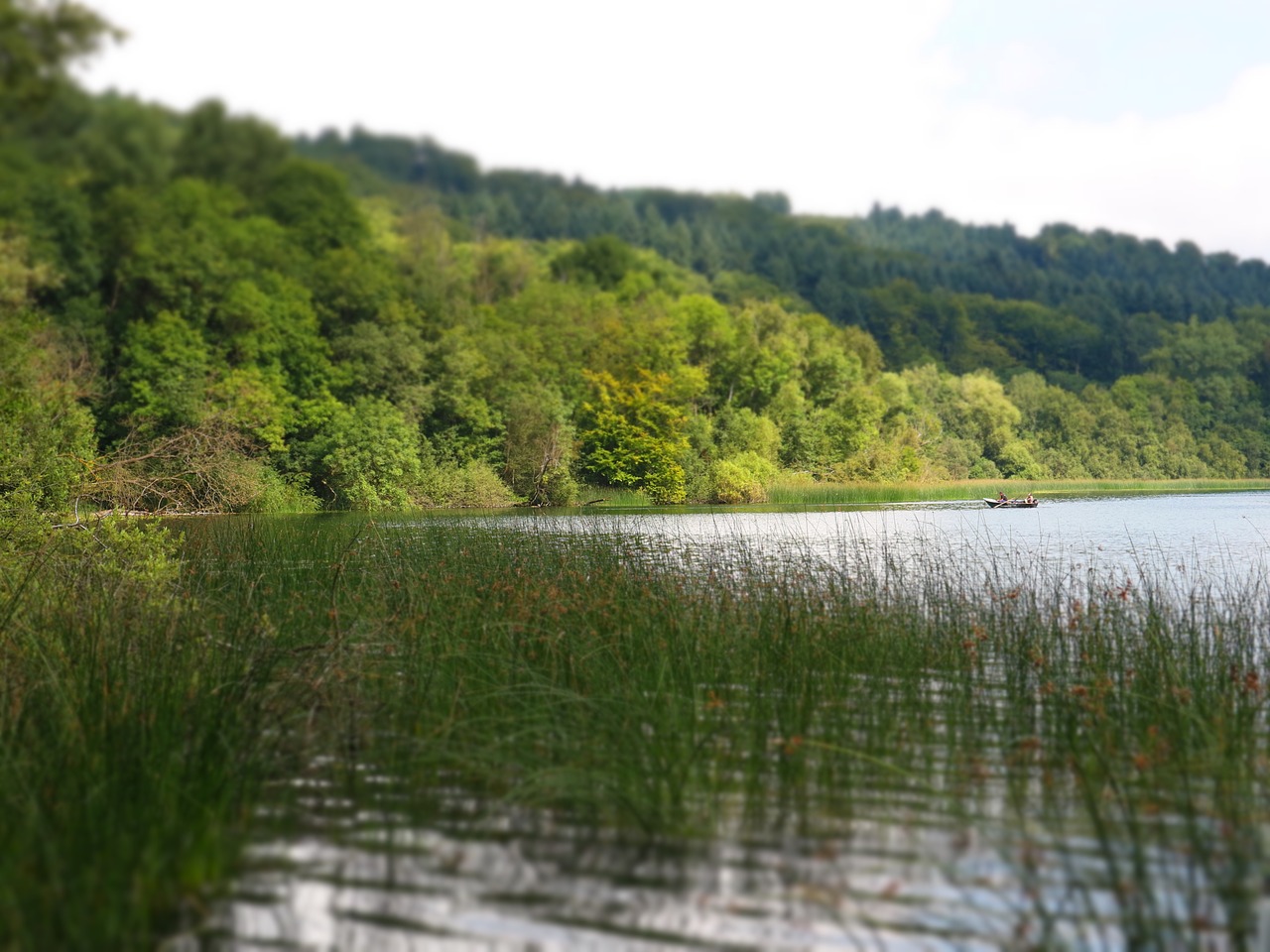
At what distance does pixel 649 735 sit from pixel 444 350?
1378 inches

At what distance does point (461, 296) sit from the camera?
4266cm


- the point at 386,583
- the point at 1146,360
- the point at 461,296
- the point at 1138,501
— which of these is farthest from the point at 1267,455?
the point at 386,583

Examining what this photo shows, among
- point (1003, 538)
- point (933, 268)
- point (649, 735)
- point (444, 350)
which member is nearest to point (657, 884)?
point (649, 735)

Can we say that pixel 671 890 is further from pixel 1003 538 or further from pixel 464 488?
pixel 464 488

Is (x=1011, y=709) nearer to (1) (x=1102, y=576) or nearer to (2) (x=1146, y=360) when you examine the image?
(1) (x=1102, y=576)

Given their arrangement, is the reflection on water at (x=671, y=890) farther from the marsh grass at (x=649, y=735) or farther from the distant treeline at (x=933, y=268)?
the distant treeline at (x=933, y=268)

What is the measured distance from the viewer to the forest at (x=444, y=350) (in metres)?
10.1

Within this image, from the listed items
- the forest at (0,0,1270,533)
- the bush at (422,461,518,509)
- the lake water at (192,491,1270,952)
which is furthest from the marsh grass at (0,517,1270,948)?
the bush at (422,461,518,509)

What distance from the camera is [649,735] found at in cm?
488

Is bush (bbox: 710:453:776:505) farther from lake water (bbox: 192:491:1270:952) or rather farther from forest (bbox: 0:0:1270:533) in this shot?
lake water (bbox: 192:491:1270:952)

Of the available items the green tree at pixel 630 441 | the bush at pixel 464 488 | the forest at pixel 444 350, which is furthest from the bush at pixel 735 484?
the bush at pixel 464 488

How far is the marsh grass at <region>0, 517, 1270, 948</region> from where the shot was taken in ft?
11.3

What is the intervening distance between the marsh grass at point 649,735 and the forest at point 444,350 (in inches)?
116

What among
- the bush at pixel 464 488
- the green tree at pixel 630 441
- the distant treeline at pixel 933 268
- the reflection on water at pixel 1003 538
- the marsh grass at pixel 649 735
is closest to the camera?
the marsh grass at pixel 649 735
